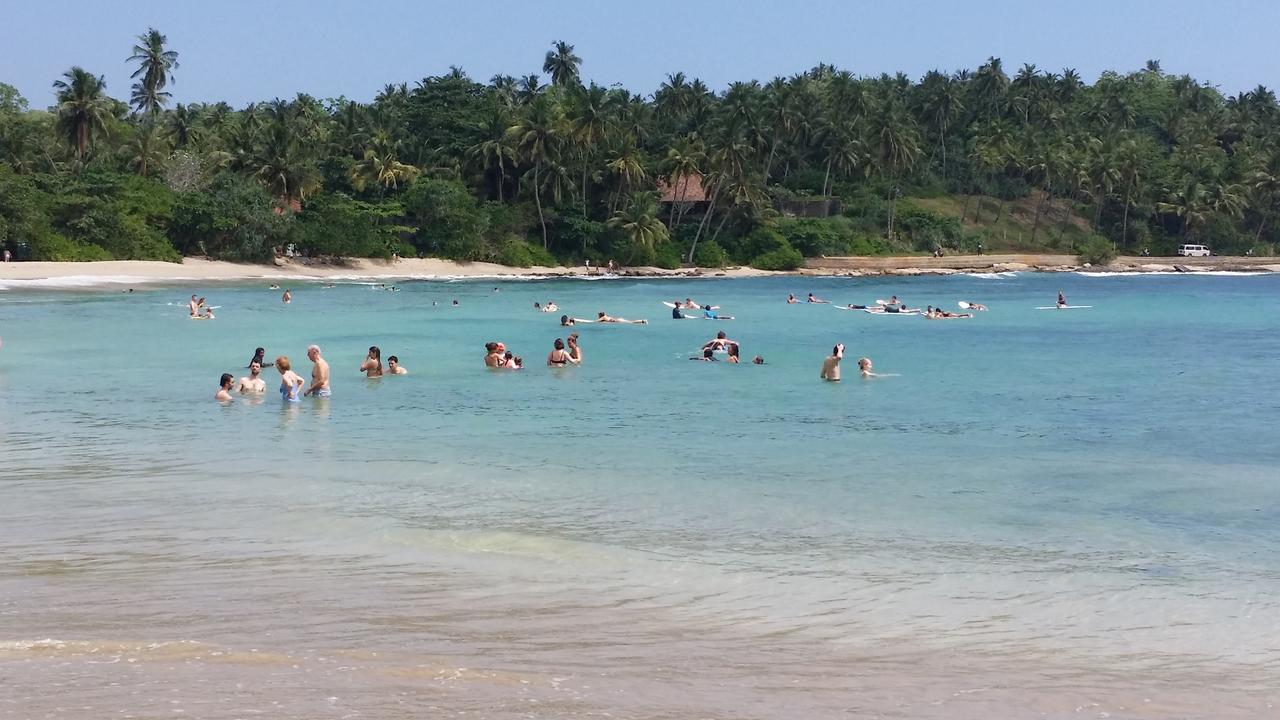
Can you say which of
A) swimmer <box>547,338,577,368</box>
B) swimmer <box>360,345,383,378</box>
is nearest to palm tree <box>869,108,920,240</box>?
swimmer <box>547,338,577,368</box>

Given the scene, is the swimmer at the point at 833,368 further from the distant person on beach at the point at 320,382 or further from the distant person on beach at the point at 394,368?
the distant person on beach at the point at 320,382

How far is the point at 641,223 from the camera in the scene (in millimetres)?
86125

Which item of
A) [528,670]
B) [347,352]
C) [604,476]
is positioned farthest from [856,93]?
[528,670]

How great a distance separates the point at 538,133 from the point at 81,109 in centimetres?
2709

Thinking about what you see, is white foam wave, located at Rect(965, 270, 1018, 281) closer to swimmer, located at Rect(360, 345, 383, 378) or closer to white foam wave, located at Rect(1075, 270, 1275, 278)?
white foam wave, located at Rect(1075, 270, 1275, 278)

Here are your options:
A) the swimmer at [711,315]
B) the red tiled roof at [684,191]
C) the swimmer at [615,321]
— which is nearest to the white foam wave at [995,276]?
the red tiled roof at [684,191]

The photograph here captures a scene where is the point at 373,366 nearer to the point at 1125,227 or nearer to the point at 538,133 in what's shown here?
the point at 538,133

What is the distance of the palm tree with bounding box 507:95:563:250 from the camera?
273ft

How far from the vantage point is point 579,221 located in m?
87.4

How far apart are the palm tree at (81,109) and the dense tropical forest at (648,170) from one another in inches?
7.0

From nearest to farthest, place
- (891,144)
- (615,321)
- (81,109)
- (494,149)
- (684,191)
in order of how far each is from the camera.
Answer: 1. (615,321)
2. (81,109)
3. (494,149)
4. (684,191)
5. (891,144)

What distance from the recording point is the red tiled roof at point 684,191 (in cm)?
9396

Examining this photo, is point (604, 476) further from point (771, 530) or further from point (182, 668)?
point (182, 668)

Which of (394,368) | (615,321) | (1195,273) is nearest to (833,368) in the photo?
(394,368)
